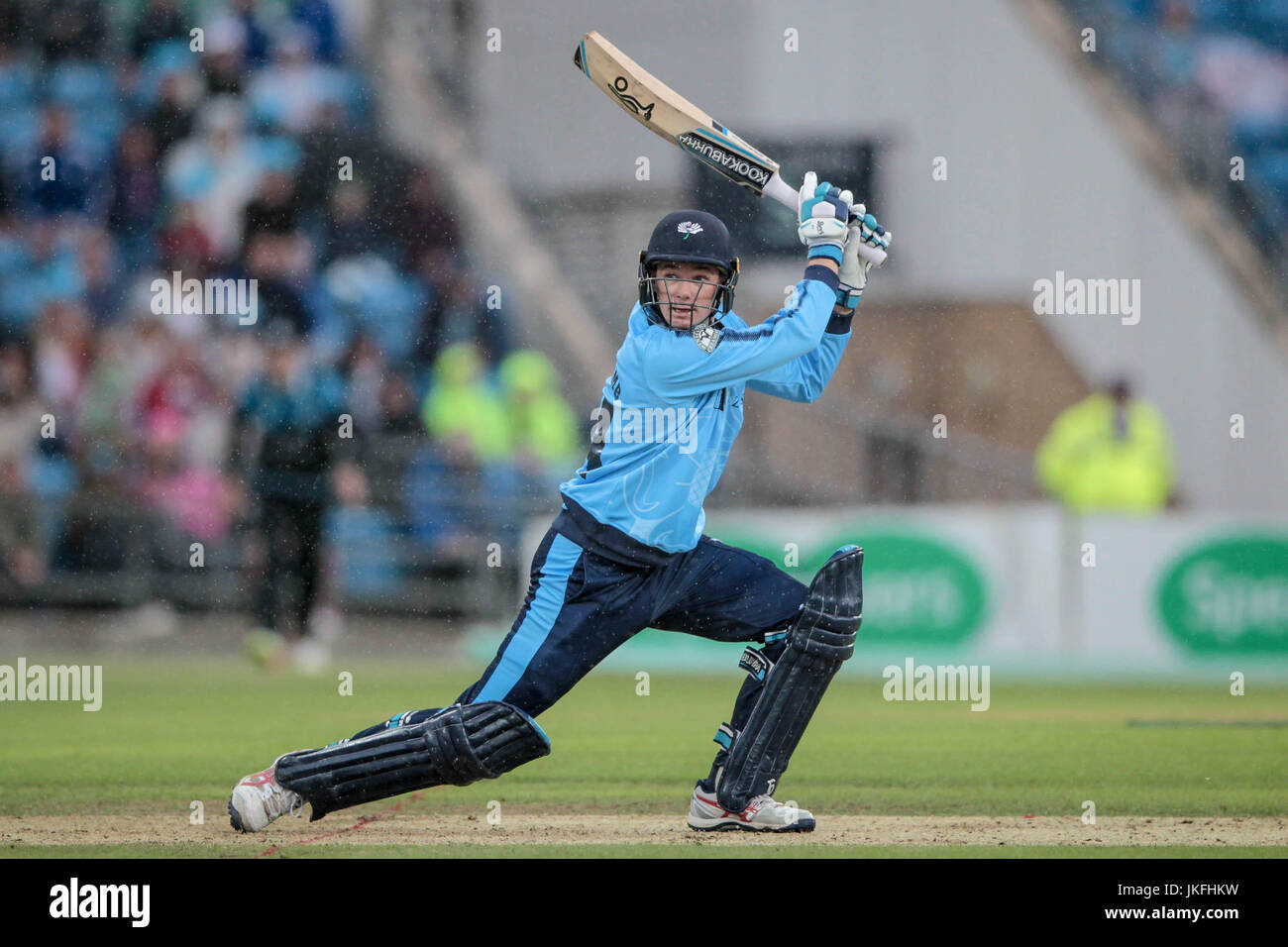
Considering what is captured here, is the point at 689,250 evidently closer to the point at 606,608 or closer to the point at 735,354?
the point at 735,354

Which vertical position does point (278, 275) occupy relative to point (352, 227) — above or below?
below

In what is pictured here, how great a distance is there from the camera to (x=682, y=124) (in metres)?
5.62

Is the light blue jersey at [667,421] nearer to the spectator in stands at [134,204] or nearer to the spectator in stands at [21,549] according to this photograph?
the spectator in stands at [21,549]

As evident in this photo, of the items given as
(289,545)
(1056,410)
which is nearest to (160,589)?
(289,545)

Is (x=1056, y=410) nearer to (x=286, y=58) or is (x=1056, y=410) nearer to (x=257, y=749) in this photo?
(x=286, y=58)

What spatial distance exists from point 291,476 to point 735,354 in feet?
21.9

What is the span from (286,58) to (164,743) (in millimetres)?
7835

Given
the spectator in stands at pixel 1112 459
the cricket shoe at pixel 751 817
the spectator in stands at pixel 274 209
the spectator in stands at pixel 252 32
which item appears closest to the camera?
the cricket shoe at pixel 751 817

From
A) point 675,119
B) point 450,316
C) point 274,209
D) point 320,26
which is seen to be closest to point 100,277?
point 274,209

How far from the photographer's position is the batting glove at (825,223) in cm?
509

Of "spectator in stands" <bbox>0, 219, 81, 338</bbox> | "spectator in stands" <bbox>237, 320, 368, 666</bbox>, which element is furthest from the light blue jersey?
"spectator in stands" <bbox>0, 219, 81, 338</bbox>

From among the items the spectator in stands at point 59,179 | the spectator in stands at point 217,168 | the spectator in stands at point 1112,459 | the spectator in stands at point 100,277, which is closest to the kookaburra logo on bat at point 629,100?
the spectator in stands at point 1112,459

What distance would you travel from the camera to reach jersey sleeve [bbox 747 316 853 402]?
5277mm

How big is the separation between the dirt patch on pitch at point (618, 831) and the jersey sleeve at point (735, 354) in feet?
4.61
